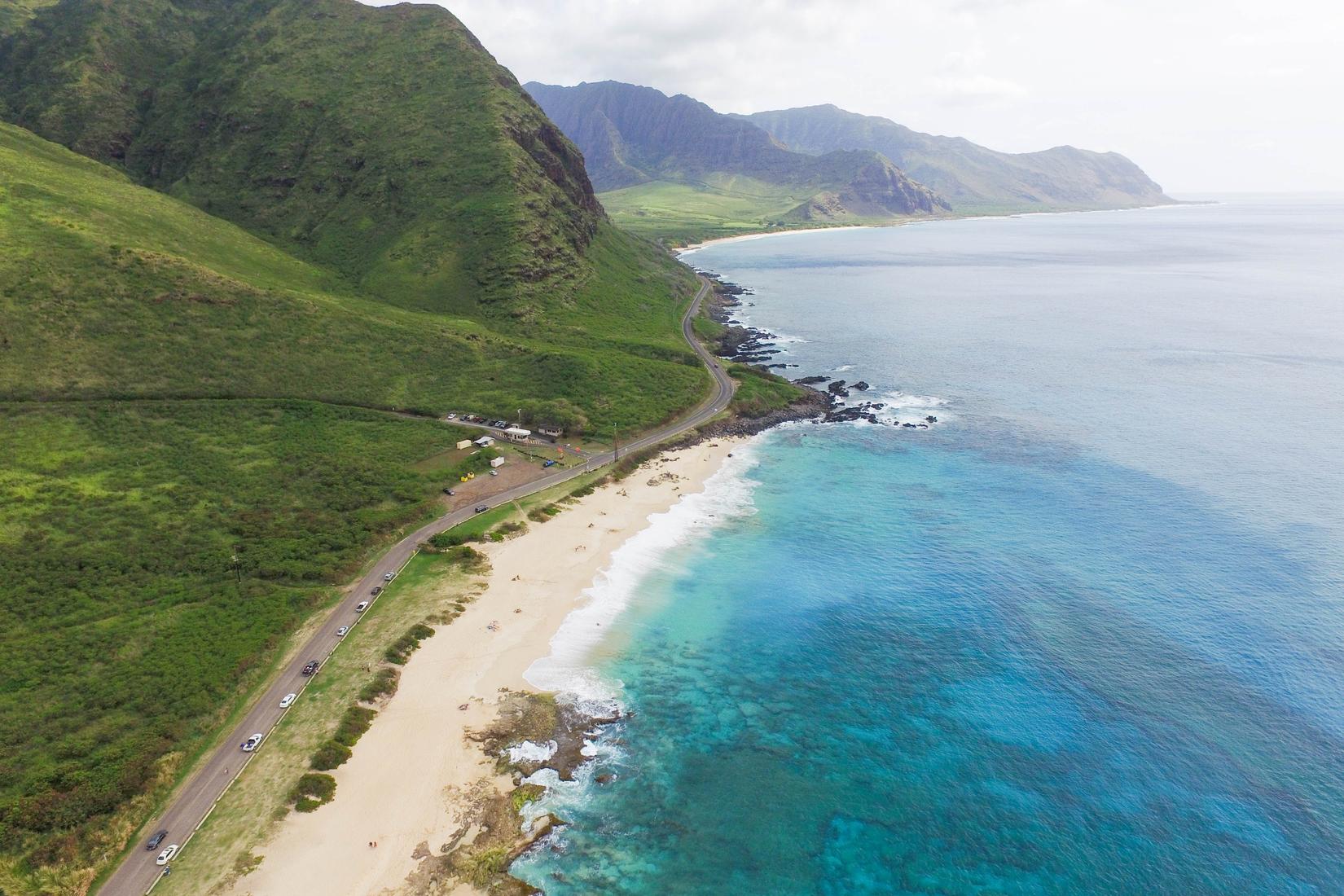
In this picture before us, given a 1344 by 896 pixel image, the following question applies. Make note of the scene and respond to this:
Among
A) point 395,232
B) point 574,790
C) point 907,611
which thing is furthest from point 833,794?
point 395,232

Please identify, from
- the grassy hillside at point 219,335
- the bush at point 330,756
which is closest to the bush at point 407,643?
the bush at point 330,756

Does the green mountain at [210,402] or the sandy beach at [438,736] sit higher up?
the green mountain at [210,402]

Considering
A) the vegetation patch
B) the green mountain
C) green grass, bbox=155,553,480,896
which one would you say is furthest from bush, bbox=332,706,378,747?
the vegetation patch

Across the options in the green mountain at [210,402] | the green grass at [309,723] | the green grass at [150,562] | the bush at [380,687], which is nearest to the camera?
the green grass at [309,723]

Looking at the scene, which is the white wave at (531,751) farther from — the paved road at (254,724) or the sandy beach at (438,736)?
the paved road at (254,724)

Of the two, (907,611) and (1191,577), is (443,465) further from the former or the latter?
(1191,577)

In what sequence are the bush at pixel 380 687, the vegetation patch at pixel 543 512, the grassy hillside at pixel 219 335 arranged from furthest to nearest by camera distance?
the grassy hillside at pixel 219 335 < the vegetation patch at pixel 543 512 < the bush at pixel 380 687
